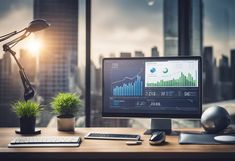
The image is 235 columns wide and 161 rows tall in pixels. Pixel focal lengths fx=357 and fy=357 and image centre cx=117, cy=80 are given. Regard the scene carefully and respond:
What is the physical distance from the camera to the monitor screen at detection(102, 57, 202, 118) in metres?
2.39

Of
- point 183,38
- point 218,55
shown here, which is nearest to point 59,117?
point 183,38

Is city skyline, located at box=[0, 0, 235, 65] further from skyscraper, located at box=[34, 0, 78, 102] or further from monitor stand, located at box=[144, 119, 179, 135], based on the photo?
monitor stand, located at box=[144, 119, 179, 135]

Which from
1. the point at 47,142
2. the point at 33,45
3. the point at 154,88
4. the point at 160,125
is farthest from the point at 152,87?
the point at 33,45

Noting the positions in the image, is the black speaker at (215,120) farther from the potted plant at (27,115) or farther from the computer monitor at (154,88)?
the potted plant at (27,115)

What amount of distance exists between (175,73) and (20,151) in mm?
1128

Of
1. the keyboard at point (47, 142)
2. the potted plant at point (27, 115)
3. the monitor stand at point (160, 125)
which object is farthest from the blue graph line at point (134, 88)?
the potted plant at point (27, 115)

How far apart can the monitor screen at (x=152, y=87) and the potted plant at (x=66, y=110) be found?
23 cm

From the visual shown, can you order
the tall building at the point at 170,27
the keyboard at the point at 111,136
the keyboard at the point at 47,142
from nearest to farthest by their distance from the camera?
the keyboard at the point at 47,142 < the keyboard at the point at 111,136 < the tall building at the point at 170,27

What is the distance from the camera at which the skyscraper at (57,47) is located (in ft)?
10.3

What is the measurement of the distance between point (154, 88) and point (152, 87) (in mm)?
15

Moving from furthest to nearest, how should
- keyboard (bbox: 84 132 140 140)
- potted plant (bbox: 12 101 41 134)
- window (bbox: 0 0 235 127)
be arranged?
1. window (bbox: 0 0 235 127)
2. potted plant (bbox: 12 101 41 134)
3. keyboard (bbox: 84 132 140 140)

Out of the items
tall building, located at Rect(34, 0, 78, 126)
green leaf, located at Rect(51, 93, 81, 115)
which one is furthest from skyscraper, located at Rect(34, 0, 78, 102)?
green leaf, located at Rect(51, 93, 81, 115)

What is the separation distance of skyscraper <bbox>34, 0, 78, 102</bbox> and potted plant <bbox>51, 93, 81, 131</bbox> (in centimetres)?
58

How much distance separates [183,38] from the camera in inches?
125
